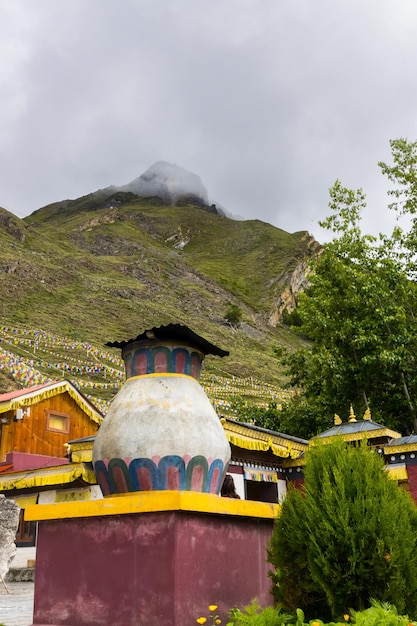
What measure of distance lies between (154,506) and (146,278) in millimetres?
100354

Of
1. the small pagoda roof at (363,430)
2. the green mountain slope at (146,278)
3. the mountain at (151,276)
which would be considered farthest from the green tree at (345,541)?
the green mountain slope at (146,278)

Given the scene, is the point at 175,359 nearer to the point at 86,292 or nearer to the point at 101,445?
the point at 101,445

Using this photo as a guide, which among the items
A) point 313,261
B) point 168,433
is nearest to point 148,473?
point 168,433

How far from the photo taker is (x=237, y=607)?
19.8 feet

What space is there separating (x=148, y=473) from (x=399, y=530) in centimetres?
268

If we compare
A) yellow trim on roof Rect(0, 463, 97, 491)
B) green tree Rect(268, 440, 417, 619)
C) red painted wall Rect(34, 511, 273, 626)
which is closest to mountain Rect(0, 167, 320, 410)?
yellow trim on roof Rect(0, 463, 97, 491)

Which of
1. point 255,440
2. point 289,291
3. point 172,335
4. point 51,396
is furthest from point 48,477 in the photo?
point 289,291

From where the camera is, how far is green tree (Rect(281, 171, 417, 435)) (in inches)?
868

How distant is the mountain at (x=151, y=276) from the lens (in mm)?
69750

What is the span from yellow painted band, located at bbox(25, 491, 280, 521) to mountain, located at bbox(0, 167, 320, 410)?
31106 millimetres

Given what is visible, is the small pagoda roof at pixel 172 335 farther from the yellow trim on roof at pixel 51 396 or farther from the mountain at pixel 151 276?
the mountain at pixel 151 276

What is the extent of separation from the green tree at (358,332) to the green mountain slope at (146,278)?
819 inches

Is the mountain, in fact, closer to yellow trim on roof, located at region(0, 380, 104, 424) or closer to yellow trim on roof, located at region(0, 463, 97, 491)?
yellow trim on roof, located at region(0, 380, 104, 424)

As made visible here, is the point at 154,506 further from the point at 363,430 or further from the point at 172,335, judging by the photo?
the point at 363,430
